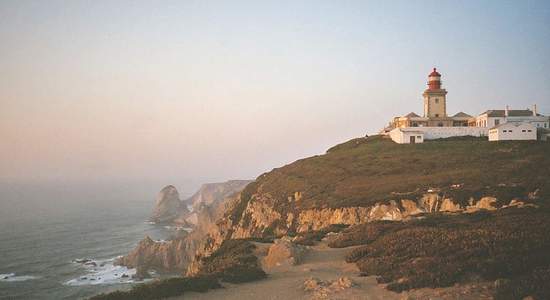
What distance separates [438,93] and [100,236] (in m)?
85.2

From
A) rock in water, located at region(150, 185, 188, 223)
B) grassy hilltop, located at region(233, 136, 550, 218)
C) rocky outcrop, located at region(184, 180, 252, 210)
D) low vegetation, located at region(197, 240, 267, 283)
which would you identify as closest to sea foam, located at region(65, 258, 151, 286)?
grassy hilltop, located at region(233, 136, 550, 218)

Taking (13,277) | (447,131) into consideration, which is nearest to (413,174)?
(447,131)

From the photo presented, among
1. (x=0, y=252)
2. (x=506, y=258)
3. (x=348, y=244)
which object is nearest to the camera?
(x=506, y=258)

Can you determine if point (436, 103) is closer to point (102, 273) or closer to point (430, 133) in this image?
point (430, 133)

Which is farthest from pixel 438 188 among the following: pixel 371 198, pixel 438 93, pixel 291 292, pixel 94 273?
pixel 94 273

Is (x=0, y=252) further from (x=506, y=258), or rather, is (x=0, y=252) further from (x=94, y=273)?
(x=506, y=258)

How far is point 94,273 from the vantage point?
6091 cm

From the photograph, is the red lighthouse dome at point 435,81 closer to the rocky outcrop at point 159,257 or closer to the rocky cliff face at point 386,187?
the rocky cliff face at point 386,187

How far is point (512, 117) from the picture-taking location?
6091 cm

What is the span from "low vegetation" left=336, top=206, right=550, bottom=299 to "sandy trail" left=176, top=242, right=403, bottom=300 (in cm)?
54

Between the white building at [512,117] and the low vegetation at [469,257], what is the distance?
160 ft

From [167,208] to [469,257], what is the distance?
137394mm

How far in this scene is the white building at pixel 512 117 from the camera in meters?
59.9

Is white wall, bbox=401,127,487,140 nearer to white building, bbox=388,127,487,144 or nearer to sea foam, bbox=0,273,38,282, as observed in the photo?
white building, bbox=388,127,487,144
